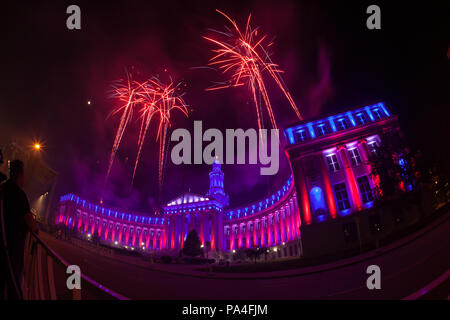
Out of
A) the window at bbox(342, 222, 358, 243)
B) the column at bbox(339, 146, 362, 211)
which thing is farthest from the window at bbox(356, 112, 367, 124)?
the window at bbox(342, 222, 358, 243)

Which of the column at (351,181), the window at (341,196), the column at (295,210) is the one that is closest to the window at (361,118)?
the column at (351,181)

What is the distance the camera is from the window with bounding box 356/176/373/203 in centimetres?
3197

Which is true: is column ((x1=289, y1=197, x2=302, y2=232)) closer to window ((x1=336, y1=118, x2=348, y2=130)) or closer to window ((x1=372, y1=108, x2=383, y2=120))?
window ((x1=336, y1=118, x2=348, y2=130))

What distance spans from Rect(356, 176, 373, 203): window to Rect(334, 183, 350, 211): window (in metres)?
1.94

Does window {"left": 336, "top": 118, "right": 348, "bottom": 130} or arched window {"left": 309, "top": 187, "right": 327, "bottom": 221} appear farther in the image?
window {"left": 336, "top": 118, "right": 348, "bottom": 130}

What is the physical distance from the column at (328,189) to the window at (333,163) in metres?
0.97

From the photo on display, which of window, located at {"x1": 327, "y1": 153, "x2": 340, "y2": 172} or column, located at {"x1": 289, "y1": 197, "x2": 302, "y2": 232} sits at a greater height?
window, located at {"x1": 327, "y1": 153, "x2": 340, "y2": 172}

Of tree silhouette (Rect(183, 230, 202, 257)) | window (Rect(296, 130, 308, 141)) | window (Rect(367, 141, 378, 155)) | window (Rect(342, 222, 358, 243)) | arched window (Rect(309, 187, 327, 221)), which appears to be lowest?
tree silhouette (Rect(183, 230, 202, 257))

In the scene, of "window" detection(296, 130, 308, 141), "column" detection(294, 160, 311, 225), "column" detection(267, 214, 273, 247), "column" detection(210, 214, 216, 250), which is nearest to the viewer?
"column" detection(294, 160, 311, 225)

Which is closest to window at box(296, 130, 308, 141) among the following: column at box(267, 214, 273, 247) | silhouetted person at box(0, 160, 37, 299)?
silhouetted person at box(0, 160, 37, 299)

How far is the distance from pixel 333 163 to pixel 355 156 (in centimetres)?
314

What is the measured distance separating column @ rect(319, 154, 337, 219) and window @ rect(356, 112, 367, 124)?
301 inches

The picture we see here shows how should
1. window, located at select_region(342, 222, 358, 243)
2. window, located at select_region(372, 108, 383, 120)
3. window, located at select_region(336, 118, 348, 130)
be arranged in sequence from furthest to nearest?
1. window, located at select_region(336, 118, 348, 130)
2. window, located at select_region(372, 108, 383, 120)
3. window, located at select_region(342, 222, 358, 243)

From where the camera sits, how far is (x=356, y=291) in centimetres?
959
